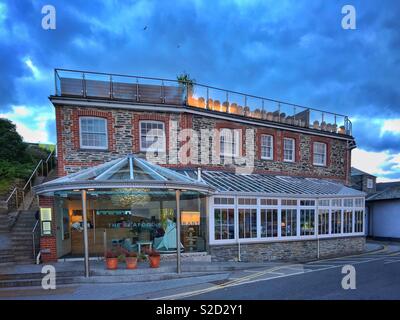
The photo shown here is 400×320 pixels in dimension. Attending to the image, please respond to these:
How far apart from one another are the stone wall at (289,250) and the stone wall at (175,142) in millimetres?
4408

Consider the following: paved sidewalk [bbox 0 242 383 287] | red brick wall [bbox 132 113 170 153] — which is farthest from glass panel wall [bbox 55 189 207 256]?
red brick wall [bbox 132 113 170 153]

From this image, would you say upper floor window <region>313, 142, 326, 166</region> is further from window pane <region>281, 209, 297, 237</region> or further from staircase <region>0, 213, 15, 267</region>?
staircase <region>0, 213, 15, 267</region>

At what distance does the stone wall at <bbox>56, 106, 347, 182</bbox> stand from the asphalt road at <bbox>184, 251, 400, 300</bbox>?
6.73 m

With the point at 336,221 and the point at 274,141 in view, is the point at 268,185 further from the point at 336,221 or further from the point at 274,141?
the point at 336,221

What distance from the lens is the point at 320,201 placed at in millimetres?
14547

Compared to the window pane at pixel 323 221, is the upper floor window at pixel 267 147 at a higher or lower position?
higher

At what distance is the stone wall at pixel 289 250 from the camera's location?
38.6 feet

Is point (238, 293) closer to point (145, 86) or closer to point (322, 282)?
point (322, 282)

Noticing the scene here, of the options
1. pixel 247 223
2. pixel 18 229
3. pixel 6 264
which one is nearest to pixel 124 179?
pixel 6 264

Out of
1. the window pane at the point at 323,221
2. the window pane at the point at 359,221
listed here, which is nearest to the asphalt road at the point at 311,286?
the window pane at the point at 323,221

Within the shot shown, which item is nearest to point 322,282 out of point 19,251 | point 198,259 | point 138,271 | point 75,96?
→ point 198,259

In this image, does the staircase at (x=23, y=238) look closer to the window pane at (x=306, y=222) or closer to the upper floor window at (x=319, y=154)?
the window pane at (x=306, y=222)
